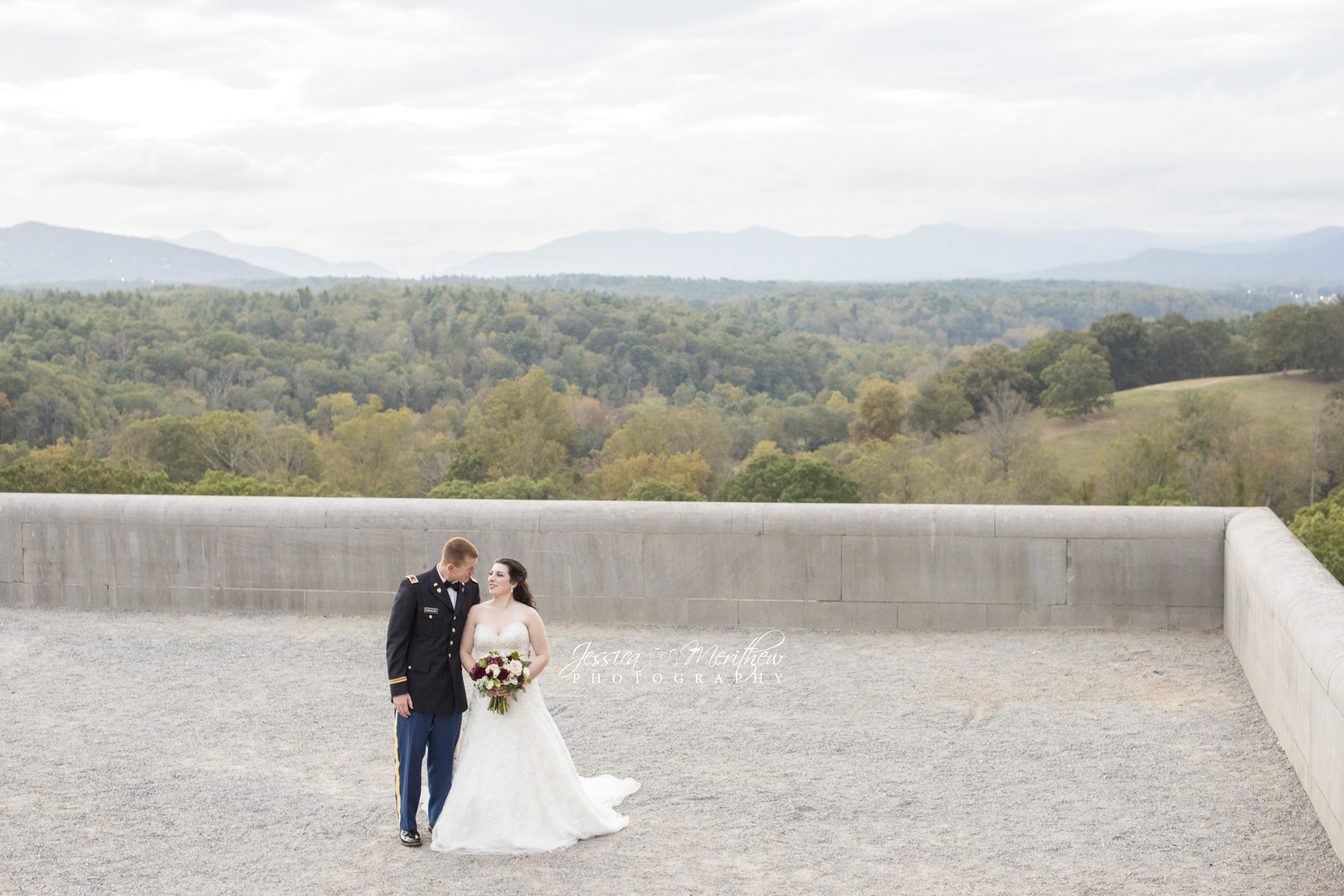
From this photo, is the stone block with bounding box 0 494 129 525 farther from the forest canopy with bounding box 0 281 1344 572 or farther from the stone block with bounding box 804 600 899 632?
the forest canopy with bounding box 0 281 1344 572

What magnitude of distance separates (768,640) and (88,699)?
3907mm

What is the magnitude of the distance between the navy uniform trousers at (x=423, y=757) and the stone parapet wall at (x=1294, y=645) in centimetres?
314

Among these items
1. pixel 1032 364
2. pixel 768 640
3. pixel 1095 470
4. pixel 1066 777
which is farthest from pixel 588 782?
pixel 1032 364

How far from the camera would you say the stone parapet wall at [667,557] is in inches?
283

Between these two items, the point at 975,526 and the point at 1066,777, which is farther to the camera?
the point at 975,526

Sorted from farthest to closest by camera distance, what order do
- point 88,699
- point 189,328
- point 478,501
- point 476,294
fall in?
point 476,294, point 189,328, point 478,501, point 88,699

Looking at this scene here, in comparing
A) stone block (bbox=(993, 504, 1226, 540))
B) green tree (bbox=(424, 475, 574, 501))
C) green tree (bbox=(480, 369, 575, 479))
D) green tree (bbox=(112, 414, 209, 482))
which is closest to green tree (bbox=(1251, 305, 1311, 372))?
green tree (bbox=(480, 369, 575, 479))

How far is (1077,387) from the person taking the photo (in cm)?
6819

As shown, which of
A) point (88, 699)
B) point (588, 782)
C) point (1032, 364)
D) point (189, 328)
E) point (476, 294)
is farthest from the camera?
point (476, 294)

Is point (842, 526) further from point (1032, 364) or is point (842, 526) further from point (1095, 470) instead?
point (1032, 364)

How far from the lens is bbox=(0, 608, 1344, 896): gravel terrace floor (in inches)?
158

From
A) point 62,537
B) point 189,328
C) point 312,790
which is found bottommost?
point 312,790

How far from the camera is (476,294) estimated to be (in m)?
138
